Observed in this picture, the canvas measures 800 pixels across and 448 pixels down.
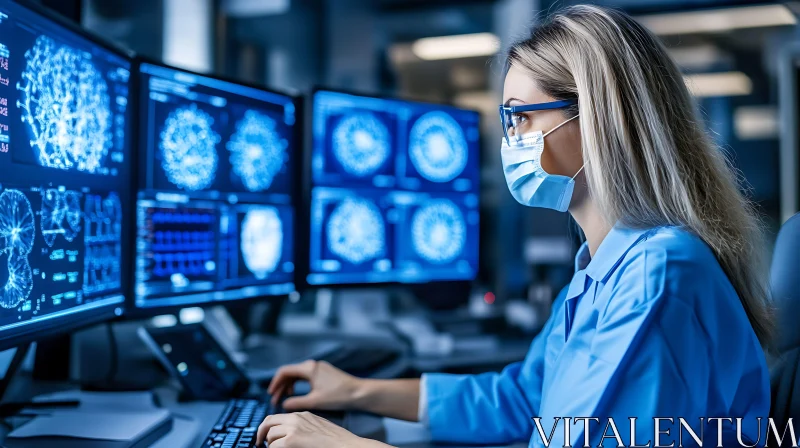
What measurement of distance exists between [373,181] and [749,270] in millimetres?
1075

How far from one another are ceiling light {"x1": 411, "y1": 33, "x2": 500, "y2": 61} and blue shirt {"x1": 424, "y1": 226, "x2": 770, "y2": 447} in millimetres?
2476

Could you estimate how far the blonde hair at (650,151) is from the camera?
0.92m

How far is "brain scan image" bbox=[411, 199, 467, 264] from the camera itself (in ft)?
6.29

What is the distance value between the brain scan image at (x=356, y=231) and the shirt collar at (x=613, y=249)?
902 mm

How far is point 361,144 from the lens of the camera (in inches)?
72.1

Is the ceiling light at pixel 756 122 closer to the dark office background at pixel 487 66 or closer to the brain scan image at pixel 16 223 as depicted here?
the dark office background at pixel 487 66

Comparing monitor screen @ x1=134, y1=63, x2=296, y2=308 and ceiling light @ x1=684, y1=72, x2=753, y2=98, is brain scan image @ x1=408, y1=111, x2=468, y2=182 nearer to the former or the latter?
monitor screen @ x1=134, y1=63, x2=296, y2=308

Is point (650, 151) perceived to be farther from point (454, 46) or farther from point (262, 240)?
point (454, 46)

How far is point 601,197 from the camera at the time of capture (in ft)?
3.11

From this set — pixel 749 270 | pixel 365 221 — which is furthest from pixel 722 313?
pixel 365 221

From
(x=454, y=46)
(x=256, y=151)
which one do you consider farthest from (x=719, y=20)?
(x=256, y=151)

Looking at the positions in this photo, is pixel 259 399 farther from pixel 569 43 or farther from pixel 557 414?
pixel 569 43

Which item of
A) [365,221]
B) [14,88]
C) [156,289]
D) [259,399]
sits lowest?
[259,399]

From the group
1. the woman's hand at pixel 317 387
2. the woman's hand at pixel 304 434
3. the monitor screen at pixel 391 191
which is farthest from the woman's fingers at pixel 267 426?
the monitor screen at pixel 391 191
